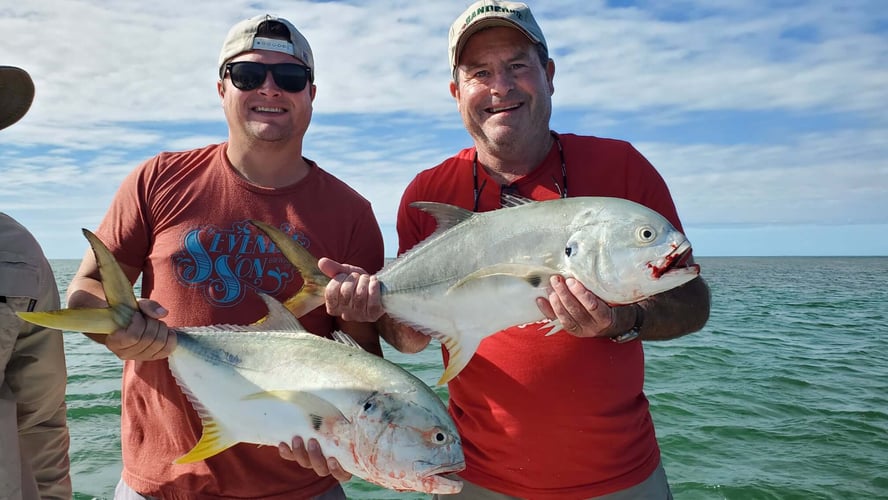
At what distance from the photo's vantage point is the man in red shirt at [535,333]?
2.68 meters

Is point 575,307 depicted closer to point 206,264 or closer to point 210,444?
point 210,444

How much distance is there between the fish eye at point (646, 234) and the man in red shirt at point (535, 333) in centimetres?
30

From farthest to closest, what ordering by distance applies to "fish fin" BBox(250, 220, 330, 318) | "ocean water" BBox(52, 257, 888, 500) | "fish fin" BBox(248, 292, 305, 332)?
"ocean water" BBox(52, 257, 888, 500)
"fish fin" BBox(250, 220, 330, 318)
"fish fin" BBox(248, 292, 305, 332)

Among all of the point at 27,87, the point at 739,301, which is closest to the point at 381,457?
the point at 27,87

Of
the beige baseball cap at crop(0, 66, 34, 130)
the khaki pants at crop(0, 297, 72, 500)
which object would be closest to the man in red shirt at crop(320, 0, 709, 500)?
the khaki pants at crop(0, 297, 72, 500)

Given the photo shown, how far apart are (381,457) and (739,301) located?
23.4 meters

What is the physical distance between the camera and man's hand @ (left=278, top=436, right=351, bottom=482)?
2.27 metres

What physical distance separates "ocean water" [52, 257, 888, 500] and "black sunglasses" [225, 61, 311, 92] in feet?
14.3

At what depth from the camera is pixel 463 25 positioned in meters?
3.02

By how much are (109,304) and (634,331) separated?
2057 millimetres

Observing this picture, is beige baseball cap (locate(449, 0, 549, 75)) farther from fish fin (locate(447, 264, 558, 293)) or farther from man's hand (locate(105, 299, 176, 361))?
man's hand (locate(105, 299, 176, 361))

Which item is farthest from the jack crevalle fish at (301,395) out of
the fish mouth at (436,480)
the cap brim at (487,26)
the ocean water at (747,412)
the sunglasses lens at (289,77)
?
the ocean water at (747,412)

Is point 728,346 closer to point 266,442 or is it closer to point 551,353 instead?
point 551,353

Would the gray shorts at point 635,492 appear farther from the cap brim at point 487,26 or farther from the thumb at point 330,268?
the cap brim at point 487,26
